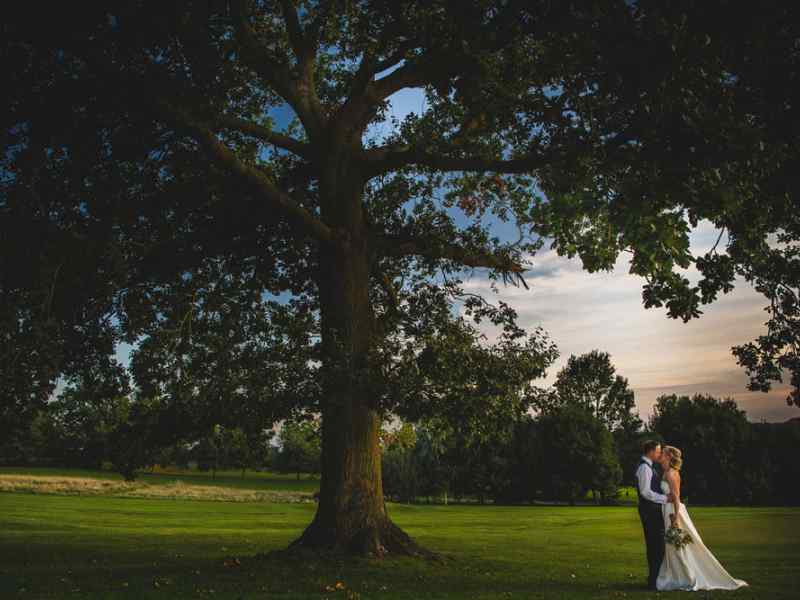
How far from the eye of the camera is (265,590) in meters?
11.1

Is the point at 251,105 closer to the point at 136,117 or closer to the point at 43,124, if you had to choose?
the point at 136,117

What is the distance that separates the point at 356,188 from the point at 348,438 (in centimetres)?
586

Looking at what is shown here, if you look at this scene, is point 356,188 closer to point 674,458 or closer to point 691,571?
point 674,458

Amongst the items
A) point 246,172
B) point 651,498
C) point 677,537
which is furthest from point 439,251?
point 677,537

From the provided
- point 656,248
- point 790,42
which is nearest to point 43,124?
point 656,248

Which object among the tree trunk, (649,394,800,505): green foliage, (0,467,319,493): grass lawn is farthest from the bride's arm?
(0,467,319,493): grass lawn

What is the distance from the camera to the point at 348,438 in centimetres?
1527

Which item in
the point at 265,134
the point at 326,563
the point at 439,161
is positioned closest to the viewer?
the point at 326,563

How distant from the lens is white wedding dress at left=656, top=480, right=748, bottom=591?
12391 mm

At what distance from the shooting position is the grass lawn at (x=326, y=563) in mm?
11523

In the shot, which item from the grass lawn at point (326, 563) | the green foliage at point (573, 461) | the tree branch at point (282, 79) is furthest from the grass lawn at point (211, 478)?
the tree branch at point (282, 79)

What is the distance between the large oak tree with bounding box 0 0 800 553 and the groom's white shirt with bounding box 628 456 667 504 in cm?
261

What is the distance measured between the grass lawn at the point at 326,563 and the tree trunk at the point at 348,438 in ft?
2.83

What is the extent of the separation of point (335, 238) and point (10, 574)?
29.6 ft
